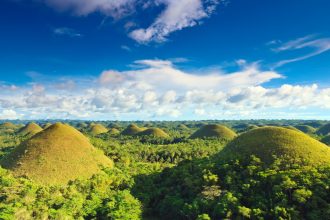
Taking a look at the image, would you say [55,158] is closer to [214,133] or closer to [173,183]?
[173,183]

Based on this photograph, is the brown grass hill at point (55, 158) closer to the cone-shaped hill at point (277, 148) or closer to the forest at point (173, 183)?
the forest at point (173, 183)

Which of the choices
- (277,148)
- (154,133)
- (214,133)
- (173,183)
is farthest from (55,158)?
(154,133)

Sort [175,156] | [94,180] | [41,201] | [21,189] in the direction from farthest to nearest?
1. [175,156]
2. [94,180]
3. [21,189]
4. [41,201]

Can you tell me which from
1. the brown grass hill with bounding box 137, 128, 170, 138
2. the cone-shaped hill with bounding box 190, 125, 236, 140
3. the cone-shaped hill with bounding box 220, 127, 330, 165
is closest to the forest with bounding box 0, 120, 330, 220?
the cone-shaped hill with bounding box 220, 127, 330, 165

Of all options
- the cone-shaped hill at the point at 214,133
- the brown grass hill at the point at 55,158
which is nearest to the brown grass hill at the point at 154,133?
the cone-shaped hill at the point at 214,133

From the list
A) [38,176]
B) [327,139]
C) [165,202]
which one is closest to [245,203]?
[165,202]

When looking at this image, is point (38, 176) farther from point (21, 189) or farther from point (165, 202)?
point (165, 202)

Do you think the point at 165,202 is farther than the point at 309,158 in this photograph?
No

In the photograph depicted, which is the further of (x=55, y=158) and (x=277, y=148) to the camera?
(x=55, y=158)
